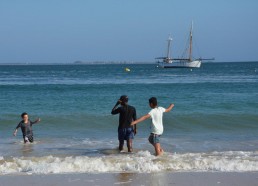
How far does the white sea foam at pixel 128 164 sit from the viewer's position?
27.7 feet

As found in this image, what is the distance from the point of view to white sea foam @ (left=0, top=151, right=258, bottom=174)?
333 inches

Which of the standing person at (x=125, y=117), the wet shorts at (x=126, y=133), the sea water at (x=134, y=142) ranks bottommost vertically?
the sea water at (x=134, y=142)

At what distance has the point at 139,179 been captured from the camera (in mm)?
7562

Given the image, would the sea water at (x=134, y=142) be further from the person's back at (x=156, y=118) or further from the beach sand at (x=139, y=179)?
the person's back at (x=156, y=118)

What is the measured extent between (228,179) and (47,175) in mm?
3109

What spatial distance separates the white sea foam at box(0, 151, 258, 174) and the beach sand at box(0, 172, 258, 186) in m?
0.43

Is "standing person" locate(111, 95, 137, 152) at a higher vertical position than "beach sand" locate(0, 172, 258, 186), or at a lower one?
higher

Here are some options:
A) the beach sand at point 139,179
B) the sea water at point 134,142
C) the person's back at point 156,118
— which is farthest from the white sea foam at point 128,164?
the person's back at point 156,118

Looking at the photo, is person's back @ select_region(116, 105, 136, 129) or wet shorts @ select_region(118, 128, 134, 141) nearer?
person's back @ select_region(116, 105, 136, 129)

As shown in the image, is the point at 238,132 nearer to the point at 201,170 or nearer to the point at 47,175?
the point at 201,170

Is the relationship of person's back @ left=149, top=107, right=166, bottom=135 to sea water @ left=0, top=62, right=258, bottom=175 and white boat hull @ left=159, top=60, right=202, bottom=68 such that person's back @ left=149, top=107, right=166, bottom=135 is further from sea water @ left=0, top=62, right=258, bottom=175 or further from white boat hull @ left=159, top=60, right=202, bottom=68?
white boat hull @ left=159, top=60, right=202, bottom=68

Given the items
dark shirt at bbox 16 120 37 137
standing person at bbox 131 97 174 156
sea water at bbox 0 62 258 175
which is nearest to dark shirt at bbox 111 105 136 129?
sea water at bbox 0 62 258 175

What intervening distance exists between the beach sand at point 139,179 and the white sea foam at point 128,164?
431 millimetres

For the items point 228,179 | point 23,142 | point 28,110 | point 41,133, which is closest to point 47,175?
point 228,179
